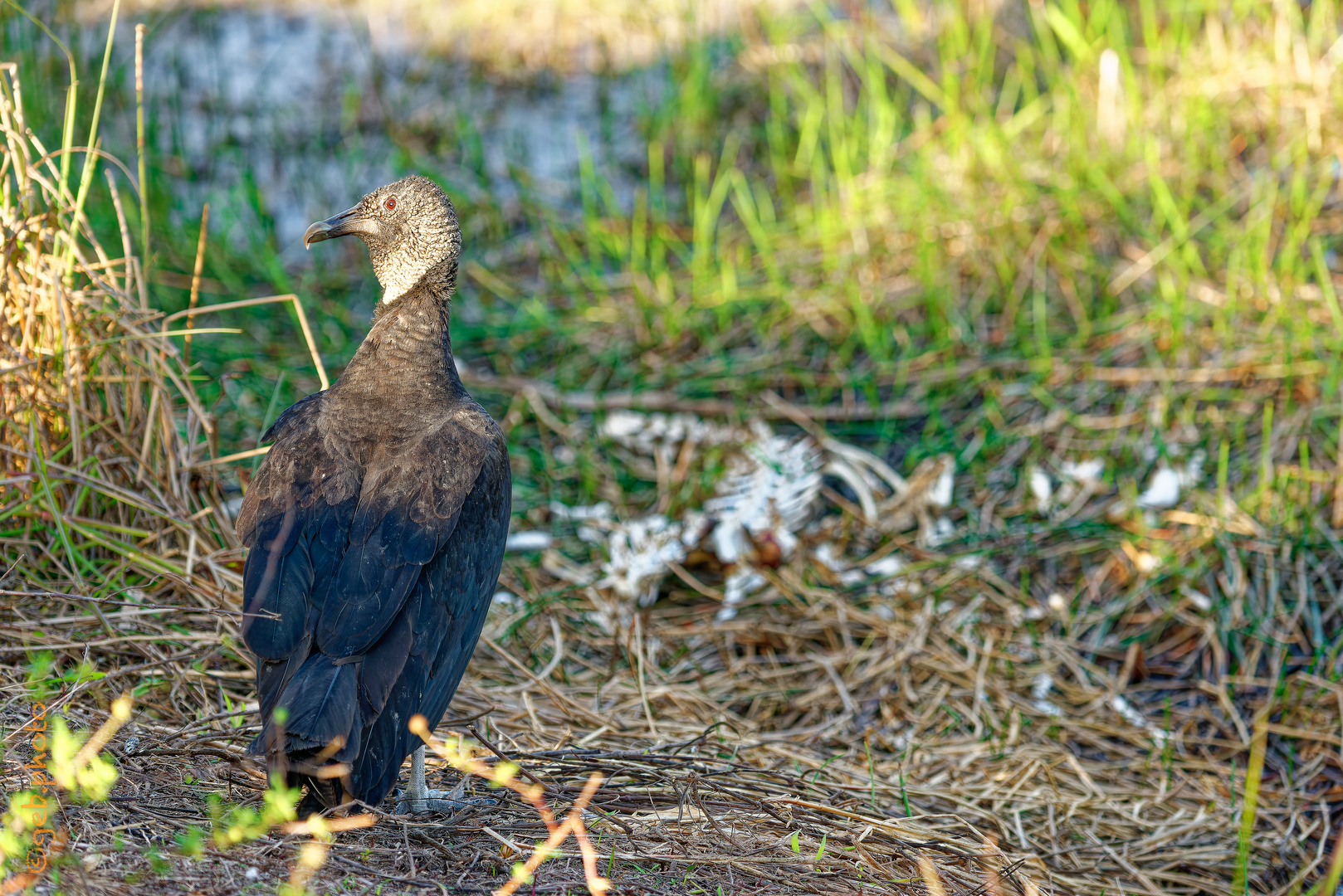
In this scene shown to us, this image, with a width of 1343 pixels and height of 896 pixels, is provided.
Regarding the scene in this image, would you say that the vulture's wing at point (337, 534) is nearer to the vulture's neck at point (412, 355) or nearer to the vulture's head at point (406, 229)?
the vulture's neck at point (412, 355)

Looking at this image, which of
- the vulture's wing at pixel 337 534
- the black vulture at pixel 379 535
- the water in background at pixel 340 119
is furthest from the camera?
the water in background at pixel 340 119

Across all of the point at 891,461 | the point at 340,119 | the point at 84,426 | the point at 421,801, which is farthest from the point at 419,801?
the point at 340,119

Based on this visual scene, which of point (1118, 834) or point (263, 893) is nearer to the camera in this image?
point (263, 893)

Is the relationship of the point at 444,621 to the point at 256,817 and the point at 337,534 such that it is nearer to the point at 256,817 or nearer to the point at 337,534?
the point at 337,534

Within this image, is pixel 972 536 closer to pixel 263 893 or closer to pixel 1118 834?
pixel 1118 834

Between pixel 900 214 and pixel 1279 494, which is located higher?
pixel 900 214

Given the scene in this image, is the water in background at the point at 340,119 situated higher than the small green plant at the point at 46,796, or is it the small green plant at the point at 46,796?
the water in background at the point at 340,119

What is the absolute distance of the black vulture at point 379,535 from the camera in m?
2.07

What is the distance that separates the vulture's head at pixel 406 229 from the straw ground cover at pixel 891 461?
581 millimetres

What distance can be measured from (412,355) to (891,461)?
2.24 metres

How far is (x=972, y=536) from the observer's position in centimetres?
390

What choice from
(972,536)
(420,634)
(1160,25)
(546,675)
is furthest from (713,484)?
(1160,25)

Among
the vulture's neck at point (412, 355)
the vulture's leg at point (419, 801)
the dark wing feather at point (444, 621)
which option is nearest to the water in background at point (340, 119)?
the vulture's neck at point (412, 355)

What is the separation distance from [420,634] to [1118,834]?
1841 millimetres
